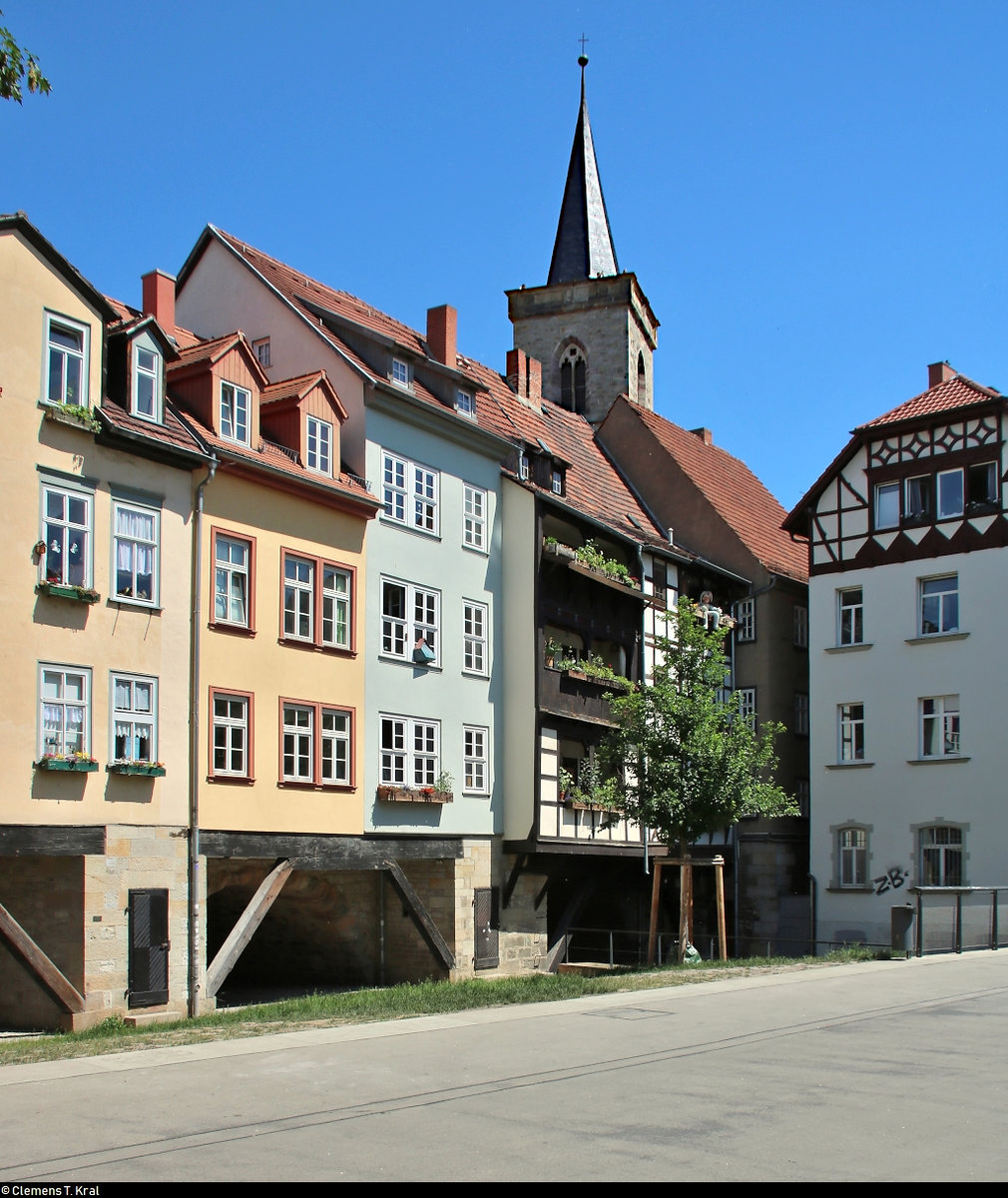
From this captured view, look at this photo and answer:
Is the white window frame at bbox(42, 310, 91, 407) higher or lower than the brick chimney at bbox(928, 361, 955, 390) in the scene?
lower

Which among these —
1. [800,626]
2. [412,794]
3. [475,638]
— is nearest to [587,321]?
[800,626]

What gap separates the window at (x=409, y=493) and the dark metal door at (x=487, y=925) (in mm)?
7153

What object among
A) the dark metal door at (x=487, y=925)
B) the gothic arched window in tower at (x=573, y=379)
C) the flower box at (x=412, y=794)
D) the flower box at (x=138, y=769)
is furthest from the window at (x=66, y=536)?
the gothic arched window in tower at (x=573, y=379)

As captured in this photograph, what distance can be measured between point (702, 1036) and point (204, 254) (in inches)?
752

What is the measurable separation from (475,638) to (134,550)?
9275mm

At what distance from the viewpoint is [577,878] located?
107 feet

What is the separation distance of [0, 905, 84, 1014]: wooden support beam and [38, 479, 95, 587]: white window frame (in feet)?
14.5

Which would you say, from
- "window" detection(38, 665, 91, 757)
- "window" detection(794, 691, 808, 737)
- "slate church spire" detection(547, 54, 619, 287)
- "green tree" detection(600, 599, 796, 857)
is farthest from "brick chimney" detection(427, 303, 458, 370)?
"slate church spire" detection(547, 54, 619, 287)

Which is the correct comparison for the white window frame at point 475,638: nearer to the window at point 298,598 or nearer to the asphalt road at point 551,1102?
the window at point 298,598

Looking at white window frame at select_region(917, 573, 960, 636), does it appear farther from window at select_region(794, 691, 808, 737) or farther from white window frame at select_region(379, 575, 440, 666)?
white window frame at select_region(379, 575, 440, 666)

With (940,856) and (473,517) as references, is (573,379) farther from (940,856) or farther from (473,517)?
(473,517)

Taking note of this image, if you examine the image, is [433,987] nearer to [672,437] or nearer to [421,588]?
[421,588]

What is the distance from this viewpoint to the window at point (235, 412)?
23062mm

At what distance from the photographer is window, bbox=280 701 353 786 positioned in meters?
23.2
